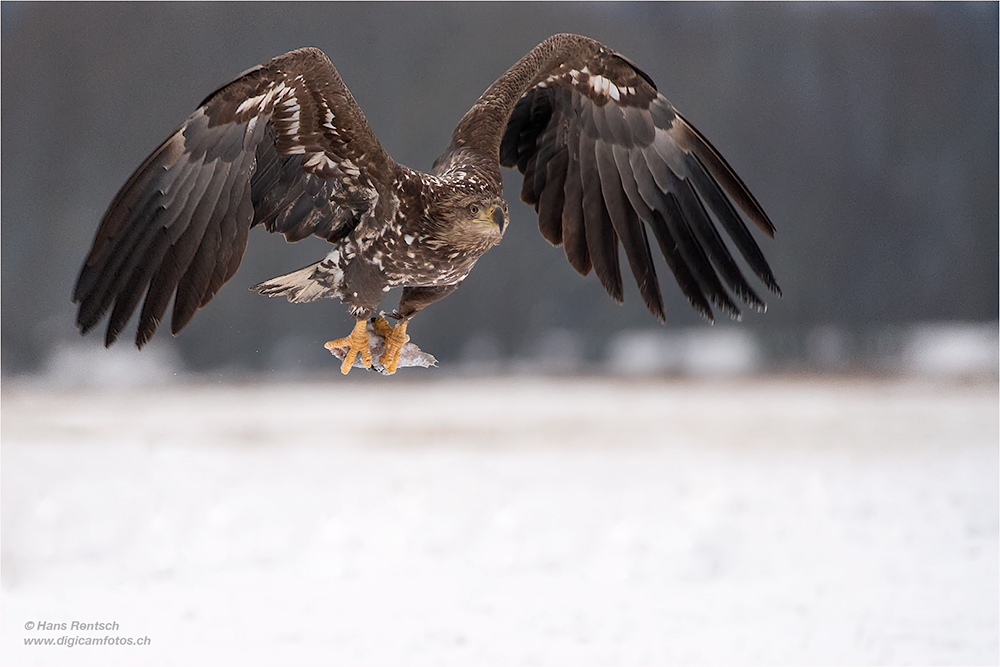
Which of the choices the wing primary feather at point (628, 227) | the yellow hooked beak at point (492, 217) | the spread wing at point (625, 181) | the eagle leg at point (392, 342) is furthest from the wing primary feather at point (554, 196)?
the yellow hooked beak at point (492, 217)

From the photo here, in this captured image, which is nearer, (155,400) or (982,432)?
(155,400)

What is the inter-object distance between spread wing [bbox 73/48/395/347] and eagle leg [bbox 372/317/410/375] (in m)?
0.40

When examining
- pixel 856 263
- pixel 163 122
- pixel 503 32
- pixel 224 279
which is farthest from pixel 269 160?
pixel 856 263

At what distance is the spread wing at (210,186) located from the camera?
1945mm

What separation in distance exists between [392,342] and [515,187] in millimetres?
2081

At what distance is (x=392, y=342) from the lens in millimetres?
2422

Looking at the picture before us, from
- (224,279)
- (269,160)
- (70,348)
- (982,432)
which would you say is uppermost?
(269,160)

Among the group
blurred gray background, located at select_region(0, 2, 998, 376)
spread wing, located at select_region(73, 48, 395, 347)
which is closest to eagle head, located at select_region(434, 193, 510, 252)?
spread wing, located at select_region(73, 48, 395, 347)

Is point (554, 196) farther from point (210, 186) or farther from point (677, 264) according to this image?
point (210, 186)

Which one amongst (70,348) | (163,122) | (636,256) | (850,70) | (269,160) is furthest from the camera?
(850,70)

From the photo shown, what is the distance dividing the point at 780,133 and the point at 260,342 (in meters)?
3.30

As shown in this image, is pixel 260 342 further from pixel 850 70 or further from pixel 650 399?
pixel 850 70

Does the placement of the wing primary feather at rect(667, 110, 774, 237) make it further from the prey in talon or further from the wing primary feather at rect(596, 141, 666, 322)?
the prey in talon

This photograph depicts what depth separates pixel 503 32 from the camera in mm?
4832
